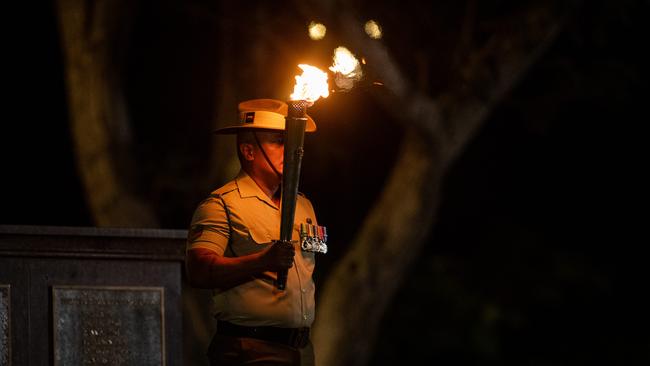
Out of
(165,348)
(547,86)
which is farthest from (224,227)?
(547,86)

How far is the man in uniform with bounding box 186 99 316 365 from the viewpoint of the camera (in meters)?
7.34

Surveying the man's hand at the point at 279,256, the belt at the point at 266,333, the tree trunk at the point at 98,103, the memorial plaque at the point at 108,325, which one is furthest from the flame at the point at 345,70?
the tree trunk at the point at 98,103

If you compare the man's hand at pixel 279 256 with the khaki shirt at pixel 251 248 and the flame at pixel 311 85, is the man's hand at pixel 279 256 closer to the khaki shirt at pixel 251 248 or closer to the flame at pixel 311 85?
the khaki shirt at pixel 251 248

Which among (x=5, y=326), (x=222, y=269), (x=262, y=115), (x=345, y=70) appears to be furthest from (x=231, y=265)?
(x=5, y=326)

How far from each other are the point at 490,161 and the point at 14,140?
6708 mm

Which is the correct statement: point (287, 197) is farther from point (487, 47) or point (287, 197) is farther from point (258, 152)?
point (487, 47)

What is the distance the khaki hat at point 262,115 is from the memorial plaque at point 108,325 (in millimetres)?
1889

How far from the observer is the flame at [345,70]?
7793mm

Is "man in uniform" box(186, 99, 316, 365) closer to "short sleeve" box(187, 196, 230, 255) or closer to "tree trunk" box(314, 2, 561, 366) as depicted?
"short sleeve" box(187, 196, 230, 255)

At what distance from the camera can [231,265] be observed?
726 cm

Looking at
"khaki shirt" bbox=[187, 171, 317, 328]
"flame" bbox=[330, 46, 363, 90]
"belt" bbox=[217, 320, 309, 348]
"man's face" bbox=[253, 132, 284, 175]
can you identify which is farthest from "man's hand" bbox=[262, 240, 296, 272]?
"flame" bbox=[330, 46, 363, 90]

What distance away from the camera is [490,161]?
2273 centimetres

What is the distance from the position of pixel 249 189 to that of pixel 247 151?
0.18 meters

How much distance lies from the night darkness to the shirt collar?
27.1 feet
